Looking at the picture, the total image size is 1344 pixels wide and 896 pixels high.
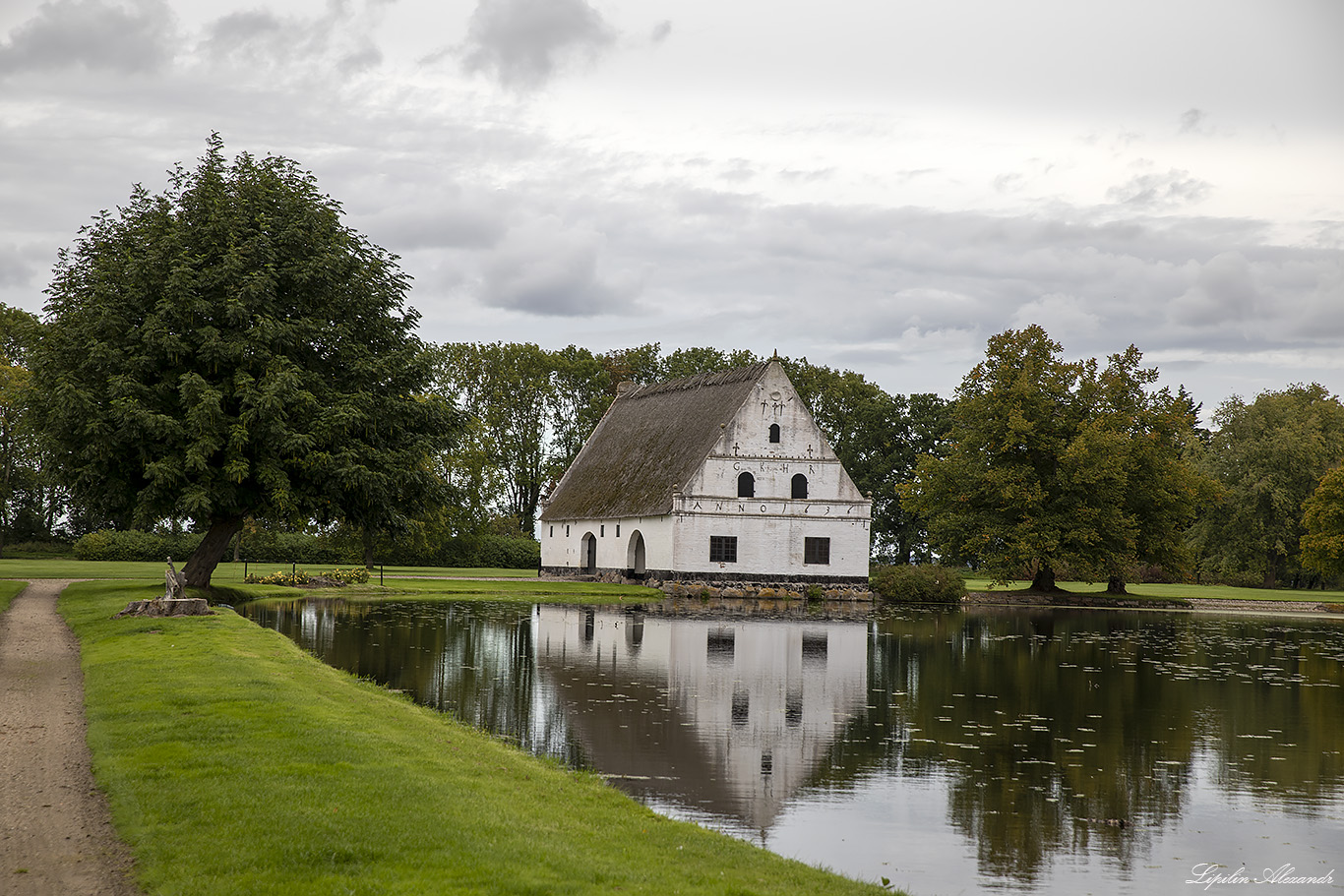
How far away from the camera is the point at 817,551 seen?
55531 mm

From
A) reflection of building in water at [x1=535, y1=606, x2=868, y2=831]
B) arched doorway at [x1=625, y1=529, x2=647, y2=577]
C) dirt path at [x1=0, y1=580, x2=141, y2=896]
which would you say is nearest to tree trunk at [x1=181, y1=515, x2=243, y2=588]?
reflection of building in water at [x1=535, y1=606, x2=868, y2=831]

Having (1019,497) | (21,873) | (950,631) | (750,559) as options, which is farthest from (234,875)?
(1019,497)

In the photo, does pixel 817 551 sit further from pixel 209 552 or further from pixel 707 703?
pixel 707 703

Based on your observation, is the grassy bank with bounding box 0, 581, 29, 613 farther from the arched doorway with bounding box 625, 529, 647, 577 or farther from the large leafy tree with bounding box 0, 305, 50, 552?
the arched doorway with bounding box 625, 529, 647, 577

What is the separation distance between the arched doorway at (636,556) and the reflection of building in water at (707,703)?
81.7ft

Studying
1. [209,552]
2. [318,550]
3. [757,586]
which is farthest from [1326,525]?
[209,552]

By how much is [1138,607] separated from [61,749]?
5236 centimetres

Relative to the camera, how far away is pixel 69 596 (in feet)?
98.1

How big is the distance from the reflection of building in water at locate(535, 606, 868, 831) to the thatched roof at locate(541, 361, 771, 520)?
2405cm

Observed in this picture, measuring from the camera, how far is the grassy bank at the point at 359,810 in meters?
7.57

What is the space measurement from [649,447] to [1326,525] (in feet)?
121

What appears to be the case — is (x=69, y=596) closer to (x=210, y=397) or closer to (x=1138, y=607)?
(x=210, y=397)

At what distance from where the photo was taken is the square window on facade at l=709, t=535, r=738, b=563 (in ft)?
179

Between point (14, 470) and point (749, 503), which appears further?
point (14, 470)
